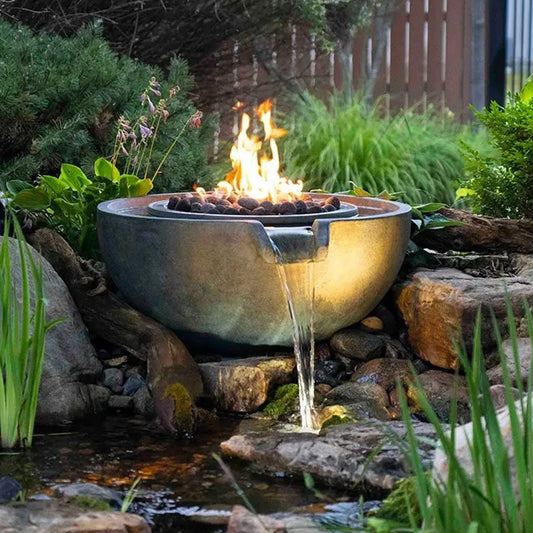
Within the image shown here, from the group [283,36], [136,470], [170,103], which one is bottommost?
[136,470]

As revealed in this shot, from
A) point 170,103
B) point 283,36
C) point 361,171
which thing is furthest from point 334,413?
point 283,36

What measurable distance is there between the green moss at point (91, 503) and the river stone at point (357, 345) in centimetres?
173

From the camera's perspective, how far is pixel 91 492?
298cm

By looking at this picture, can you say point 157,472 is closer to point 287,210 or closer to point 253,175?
point 287,210

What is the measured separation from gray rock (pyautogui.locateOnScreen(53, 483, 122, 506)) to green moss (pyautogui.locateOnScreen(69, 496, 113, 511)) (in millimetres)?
32

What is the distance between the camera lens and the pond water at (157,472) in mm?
2977

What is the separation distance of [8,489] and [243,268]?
1.43 m

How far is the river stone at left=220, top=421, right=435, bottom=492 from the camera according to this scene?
123 inches

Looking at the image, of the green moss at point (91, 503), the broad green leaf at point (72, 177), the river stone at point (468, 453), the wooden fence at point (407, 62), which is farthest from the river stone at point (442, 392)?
the wooden fence at point (407, 62)

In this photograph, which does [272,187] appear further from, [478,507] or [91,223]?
[478,507]

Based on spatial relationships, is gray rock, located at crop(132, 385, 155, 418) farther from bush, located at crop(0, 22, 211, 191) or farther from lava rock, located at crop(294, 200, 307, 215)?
bush, located at crop(0, 22, 211, 191)

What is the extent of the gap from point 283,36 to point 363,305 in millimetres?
5808

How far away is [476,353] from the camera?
218 cm

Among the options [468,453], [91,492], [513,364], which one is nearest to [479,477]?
[468,453]
